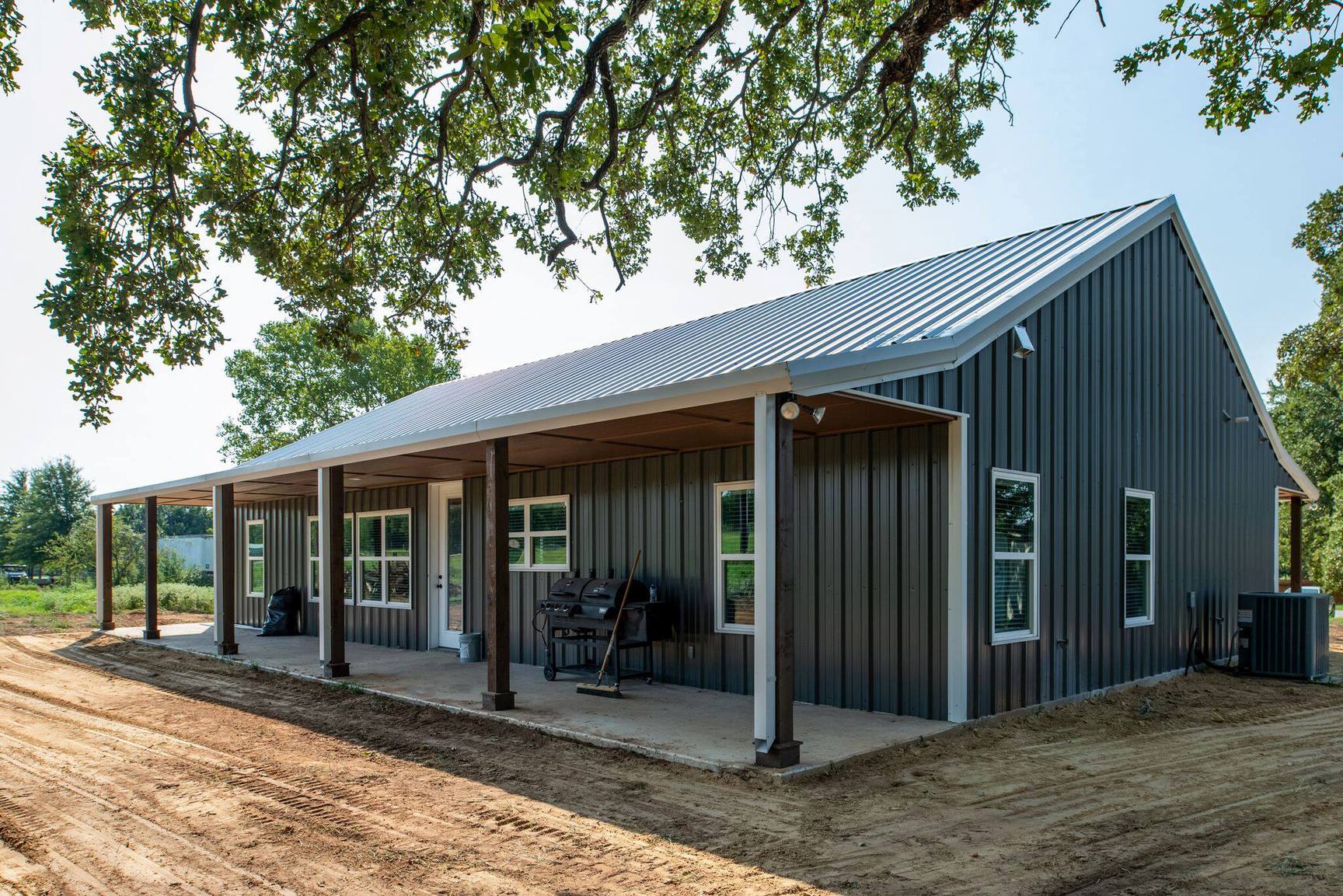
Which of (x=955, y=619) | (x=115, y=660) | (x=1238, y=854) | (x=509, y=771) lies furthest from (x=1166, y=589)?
(x=115, y=660)

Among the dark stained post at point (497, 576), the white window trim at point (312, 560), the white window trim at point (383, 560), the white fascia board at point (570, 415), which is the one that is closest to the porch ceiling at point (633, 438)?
the white fascia board at point (570, 415)

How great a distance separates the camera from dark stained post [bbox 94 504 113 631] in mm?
16031

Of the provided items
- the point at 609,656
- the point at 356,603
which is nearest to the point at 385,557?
Result: the point at 356,603

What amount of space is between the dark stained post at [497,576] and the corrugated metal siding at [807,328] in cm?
39

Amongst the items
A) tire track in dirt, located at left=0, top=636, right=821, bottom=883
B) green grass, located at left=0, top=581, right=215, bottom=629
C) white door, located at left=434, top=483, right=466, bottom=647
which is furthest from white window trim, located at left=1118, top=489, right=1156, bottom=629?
green grass, located at left=0, top=581, right=215, bottom=629

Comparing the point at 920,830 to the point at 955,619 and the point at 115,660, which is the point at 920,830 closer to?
the point at 955,619

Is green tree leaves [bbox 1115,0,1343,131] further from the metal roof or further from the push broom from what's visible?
the push broom

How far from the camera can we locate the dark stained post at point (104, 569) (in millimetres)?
16031

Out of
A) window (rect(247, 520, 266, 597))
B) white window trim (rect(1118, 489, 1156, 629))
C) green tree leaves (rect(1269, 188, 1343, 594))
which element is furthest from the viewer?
green tree leaves (rect(1269, 188, 1343, 594))

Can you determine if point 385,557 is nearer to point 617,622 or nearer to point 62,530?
point 617,622

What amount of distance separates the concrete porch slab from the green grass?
12113 mm

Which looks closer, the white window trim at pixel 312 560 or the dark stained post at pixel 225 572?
the dark stained post at pixel 225 572

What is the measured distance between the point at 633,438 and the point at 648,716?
237 cm

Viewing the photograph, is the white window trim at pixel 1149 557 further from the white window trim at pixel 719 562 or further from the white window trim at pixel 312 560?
the white window trim at pixel 312 560
